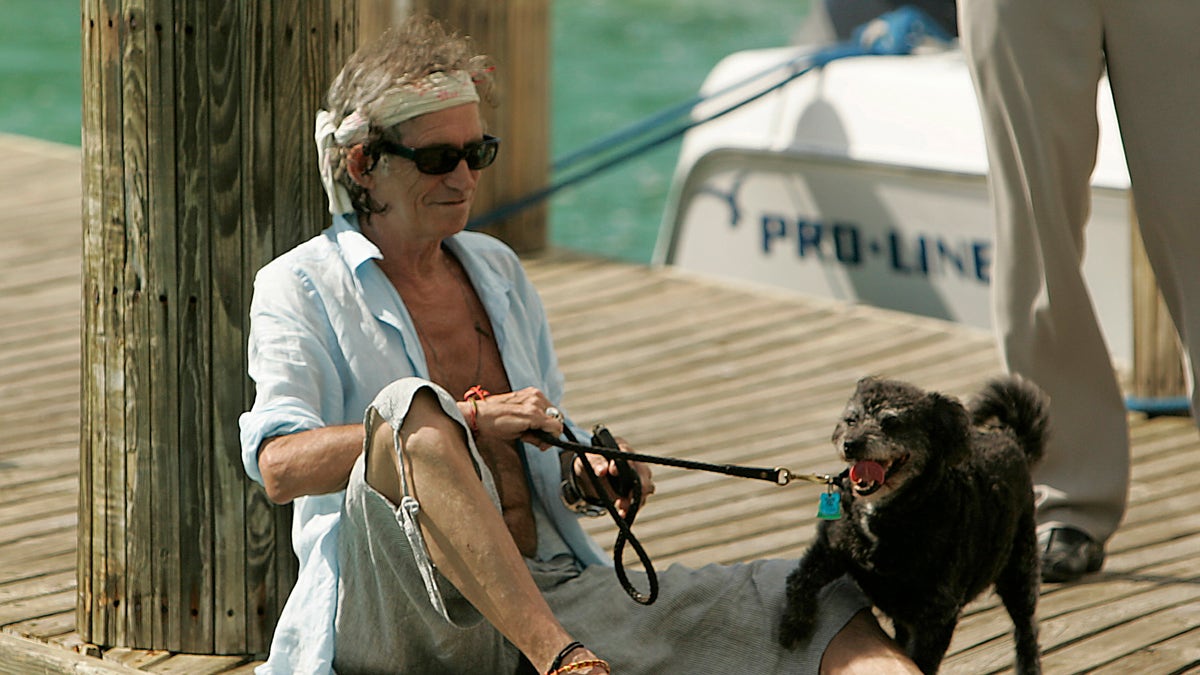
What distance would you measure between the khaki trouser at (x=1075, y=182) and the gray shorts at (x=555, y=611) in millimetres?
1076

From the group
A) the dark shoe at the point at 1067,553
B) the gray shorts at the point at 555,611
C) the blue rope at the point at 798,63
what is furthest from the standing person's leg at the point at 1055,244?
the blue rope at the point at 798,63

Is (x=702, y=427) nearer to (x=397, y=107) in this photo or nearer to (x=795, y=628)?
(x=795, y=628)

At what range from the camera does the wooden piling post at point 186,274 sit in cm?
304

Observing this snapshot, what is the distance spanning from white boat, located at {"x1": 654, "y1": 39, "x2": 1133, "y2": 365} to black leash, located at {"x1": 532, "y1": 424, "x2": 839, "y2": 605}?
401 cm

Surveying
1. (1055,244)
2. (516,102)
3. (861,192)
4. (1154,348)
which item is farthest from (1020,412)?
(861,192)

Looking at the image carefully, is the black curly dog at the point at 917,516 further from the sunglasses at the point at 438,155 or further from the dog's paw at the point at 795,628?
the sunglasses at the point at 438,155

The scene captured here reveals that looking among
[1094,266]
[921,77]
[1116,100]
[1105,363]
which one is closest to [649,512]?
[1105,363]

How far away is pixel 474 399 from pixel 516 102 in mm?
4394

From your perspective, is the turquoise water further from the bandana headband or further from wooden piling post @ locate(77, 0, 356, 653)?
the bandana headband

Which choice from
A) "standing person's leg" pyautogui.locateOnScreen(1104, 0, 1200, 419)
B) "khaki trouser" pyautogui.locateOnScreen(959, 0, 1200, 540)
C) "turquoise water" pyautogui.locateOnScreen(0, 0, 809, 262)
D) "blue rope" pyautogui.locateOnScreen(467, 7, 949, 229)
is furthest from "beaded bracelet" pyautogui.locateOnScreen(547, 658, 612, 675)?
"turquoise water" pyautogui.locateOnScreen(0, 0, 809, 262)

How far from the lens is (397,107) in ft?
9.37

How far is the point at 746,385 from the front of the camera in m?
5.59

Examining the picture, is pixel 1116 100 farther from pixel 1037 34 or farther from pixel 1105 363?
pixel 1105 363

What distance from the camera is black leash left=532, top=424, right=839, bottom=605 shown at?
275 cm
